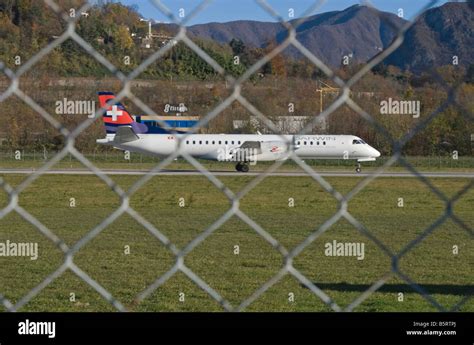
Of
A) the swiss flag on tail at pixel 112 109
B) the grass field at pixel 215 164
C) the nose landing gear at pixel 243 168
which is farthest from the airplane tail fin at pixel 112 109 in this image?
the grass field at pixel 215 164

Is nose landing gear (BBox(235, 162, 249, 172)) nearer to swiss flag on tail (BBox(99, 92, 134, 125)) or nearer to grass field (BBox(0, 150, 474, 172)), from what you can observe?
grass field (BBox(0, 150, 474, 172))

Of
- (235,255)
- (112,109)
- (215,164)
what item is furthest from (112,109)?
(215,164)

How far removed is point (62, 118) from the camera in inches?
138

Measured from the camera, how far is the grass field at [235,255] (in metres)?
7.15

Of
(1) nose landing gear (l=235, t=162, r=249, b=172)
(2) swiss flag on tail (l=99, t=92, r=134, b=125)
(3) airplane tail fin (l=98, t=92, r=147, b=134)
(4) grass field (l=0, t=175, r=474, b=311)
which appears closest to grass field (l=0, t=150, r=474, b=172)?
(1) nose landing gear (l=235, t=162, r=249, b=172)

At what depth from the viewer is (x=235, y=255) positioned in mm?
10148

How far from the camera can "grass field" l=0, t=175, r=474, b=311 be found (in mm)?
7152

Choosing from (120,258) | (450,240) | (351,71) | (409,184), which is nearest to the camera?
(351,71)

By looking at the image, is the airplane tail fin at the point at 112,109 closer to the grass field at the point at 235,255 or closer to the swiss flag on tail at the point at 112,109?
the swiss flag on tail at the point at 112,109

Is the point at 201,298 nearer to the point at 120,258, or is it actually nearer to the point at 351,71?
the point at 120,258

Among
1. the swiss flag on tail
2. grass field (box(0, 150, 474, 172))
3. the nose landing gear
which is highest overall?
grass field (box(0, 150, 474, 172))

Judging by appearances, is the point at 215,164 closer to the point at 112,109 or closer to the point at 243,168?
the point at 243,168

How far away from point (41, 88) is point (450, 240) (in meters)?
10.0
